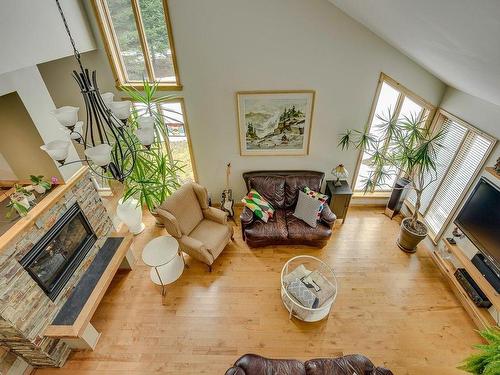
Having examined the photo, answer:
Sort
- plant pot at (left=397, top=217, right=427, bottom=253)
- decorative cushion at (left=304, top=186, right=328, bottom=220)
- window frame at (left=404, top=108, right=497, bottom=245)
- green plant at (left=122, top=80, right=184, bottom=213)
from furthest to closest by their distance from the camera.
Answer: decorative cushion at (left=304, top=186, right=328, bottom=220), plant pot at (left=397, top=217, right=427, bottom=253), green plant at (left=122, top=80, right=184, bottom=213), window frame at (left=404, top=108, right=497, bottom=245)

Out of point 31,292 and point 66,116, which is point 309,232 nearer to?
point 66,116

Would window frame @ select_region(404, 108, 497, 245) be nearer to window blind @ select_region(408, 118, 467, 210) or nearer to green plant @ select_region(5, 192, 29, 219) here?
window blind @ select_region(408, 118, 467, 210)

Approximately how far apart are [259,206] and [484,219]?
9.04 ft

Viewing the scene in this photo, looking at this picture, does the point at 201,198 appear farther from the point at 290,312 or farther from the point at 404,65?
the point at 404,65

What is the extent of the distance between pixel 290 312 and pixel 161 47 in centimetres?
388

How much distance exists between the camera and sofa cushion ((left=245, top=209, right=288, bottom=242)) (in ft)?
12.7

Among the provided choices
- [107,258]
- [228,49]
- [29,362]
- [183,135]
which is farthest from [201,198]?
[29,362]

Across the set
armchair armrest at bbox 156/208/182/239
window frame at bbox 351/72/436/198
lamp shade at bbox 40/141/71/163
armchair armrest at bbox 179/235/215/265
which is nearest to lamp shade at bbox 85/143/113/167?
lamp shade at bbox 40/141/71/163

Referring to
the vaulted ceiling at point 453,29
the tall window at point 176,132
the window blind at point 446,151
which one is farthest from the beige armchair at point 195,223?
the window blind at point 446,151

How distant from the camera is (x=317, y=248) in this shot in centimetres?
405

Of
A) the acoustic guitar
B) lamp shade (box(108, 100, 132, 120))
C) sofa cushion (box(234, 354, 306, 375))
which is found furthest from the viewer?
the acoustic guitar

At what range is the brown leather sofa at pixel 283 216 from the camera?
3867 millimetres

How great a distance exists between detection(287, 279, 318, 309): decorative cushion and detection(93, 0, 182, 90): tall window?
10.3ft

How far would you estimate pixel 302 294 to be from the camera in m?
3.00
